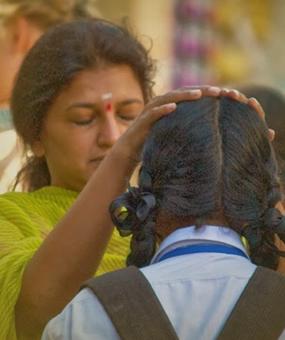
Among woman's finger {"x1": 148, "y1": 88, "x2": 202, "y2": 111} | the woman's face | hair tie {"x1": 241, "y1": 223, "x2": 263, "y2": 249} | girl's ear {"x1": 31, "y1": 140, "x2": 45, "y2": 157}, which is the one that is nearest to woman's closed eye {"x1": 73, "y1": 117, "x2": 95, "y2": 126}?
the woman's face

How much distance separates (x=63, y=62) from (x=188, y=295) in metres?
1.14

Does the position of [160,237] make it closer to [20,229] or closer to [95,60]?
[20,229]

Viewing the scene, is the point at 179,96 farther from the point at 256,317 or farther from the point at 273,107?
the point at 273,107

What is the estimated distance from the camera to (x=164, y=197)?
251 cm

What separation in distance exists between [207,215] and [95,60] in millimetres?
1030

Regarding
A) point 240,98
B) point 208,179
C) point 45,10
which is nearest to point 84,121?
point 240,98

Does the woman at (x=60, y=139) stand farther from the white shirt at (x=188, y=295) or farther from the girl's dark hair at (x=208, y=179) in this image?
the white shirt at (x=188, y=295)

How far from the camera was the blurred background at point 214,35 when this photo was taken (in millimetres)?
10047

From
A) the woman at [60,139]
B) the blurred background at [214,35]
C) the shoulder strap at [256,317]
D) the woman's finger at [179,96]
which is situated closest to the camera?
the shoulder strap at [256,317]

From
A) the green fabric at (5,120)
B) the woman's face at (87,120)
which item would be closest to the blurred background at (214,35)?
the green fabric at (5,120)

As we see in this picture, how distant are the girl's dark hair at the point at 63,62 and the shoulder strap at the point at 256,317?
1162 millimetres

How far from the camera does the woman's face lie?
3.37 meters

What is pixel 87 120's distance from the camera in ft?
11.1

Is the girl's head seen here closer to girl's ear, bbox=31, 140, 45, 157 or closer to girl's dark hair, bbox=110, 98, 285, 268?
girl's ear, bbox=31, 140, 45, 157
